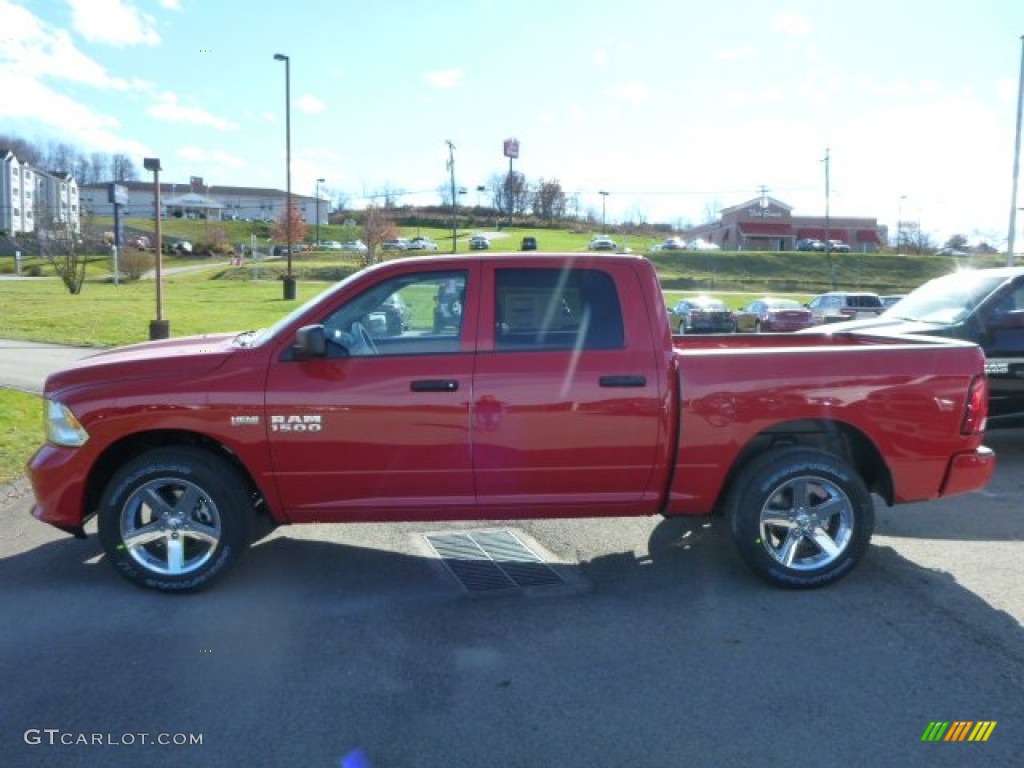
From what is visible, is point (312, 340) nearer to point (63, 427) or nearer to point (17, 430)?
point (63, 427)

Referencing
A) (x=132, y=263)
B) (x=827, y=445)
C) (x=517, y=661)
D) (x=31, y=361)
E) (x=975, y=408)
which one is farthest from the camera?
(x=132, y=263)

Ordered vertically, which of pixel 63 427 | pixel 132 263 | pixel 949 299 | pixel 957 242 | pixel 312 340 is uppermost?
pixel 957 242

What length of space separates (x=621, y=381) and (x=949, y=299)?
18.8 feet

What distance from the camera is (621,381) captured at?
4.57 metres

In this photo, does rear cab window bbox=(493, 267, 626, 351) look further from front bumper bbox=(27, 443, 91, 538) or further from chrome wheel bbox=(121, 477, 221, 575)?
front bumper bbox=(27, 443, 91, 538)

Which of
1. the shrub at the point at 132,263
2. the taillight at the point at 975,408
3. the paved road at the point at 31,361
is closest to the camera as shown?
the taillight at the point at 975,408

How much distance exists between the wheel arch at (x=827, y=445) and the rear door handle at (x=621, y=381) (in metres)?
0.76

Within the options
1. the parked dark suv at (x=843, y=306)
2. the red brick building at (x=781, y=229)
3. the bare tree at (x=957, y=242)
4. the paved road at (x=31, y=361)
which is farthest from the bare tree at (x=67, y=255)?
the bare tree at (x=957, y=242)

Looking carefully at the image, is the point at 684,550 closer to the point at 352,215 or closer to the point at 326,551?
the point at 326,551

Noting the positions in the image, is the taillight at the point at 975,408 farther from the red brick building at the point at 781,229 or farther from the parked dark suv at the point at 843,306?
the red brick building at the point at 781,229

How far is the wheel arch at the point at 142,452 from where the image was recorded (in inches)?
184

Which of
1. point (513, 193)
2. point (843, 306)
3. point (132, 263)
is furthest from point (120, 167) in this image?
point (843, 306)

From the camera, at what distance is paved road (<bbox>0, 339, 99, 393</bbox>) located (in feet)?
40.0

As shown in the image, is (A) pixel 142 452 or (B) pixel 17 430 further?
(B) pixel 17 430
